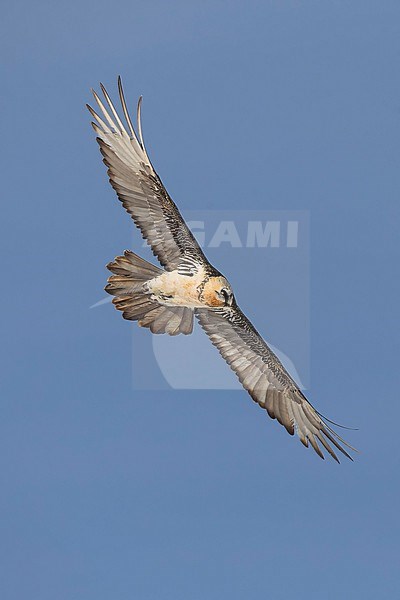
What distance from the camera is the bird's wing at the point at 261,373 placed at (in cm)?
2291

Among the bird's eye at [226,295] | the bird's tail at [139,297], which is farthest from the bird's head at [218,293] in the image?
the bird's tail at [139,297]

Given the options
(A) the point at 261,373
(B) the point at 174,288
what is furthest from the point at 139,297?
(A) the point at 261,373

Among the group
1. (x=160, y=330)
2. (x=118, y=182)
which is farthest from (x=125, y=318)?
(x=118, y=182)

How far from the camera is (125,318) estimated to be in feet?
70.5

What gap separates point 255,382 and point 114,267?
349 centimetres

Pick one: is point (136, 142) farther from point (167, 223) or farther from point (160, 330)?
point (160, 330)

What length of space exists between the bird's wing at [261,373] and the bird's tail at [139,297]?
1068 millimetres

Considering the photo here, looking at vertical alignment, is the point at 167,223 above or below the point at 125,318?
above

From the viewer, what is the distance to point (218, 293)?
21.3 m

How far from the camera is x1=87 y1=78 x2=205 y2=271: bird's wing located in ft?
71.9

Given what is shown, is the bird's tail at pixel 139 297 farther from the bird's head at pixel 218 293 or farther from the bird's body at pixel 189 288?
the bird's head at pixel 218 293

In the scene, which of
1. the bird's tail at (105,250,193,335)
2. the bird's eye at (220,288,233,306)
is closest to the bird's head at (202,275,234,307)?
the bird's eye at (220,288,233,306)

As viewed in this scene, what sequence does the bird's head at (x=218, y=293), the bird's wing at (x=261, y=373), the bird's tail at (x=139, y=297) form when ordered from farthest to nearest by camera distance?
the bird's wing at (x=261, y=373) < the bird's head at (x=218, y=293) < the bird's tail at (x=139, y=297)

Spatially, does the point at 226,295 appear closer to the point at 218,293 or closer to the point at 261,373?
the point at 218,293
